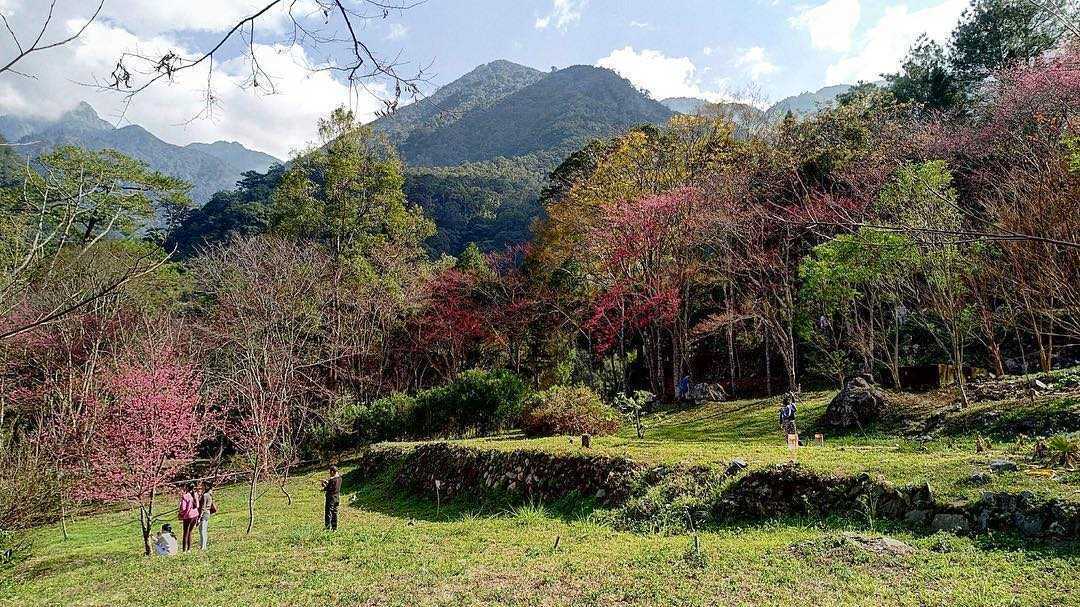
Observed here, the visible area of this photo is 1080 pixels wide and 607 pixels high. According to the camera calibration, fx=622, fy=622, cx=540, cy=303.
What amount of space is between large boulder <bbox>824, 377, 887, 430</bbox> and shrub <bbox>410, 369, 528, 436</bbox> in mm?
9169

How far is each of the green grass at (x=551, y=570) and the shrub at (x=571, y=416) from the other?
20.3 feet

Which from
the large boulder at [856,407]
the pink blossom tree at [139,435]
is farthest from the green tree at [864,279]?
the pink blossom tree at [139,435]

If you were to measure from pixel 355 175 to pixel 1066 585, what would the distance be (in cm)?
2745

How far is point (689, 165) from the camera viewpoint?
24.6 meters

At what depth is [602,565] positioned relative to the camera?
597 cm

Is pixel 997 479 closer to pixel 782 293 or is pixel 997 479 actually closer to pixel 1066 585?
pixel 1066 585

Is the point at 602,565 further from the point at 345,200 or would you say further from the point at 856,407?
the point at 345,200

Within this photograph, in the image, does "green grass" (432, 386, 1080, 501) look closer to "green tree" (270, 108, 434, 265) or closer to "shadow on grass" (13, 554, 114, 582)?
"shadow on grass" (13, 554, 114, 582)

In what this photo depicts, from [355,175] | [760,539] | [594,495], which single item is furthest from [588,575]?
[355,175]

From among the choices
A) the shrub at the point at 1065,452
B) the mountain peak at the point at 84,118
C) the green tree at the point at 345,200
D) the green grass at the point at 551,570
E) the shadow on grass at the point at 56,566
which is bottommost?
the shadow on grass at the point at 56,566

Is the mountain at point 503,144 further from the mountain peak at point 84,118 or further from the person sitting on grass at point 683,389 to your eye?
the mountain peak at point 84,118

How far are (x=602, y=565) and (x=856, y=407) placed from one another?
28.2ft

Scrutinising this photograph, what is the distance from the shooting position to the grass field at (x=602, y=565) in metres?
4.78

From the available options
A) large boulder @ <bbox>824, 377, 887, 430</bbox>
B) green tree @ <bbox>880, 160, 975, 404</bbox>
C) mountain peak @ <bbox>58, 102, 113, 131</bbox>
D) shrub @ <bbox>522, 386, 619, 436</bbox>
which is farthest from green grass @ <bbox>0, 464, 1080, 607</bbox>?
green tree @ <bbox>880, 160, 975, 404</bbox>
